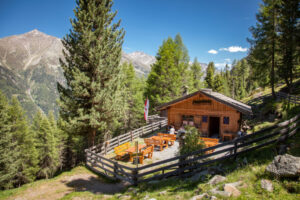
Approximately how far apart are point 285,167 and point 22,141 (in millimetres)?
36380

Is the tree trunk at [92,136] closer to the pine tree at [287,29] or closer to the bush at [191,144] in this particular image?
the bush at [191,144]

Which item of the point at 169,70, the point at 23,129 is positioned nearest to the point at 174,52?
the point at 169,70

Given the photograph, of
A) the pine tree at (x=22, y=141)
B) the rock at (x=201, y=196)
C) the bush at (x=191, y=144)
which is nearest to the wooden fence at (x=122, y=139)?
the bush at (x=191, y=144)

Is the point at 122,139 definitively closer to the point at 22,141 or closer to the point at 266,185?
the point at 266,185

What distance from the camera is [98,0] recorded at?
14.4m

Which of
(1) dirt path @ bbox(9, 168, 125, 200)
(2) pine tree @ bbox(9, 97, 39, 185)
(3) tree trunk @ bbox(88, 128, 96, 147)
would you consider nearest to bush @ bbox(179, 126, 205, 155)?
(1) dirt path @ bbox(9, 168, 125, 200)

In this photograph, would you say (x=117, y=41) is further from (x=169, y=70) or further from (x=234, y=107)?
(x=169, y=70)

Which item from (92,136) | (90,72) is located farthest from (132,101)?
(90,72)

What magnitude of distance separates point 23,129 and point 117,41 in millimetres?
25866

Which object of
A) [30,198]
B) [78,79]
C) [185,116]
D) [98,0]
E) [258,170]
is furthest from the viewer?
[185,116]

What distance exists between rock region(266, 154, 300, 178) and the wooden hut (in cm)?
1058

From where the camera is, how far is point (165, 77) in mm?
28609

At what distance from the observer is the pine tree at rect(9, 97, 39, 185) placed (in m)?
28.1

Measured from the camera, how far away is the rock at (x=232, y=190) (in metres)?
5.00
